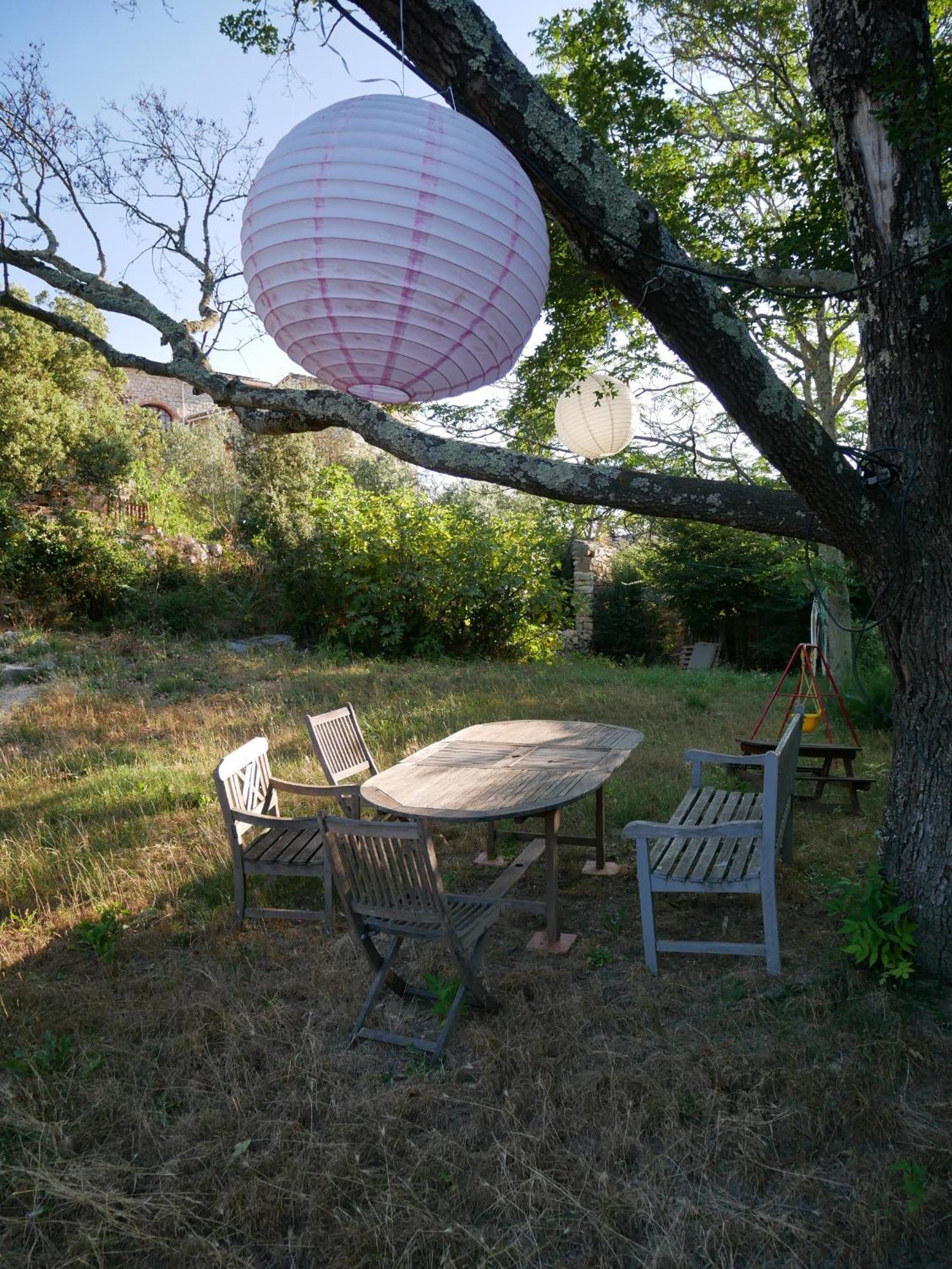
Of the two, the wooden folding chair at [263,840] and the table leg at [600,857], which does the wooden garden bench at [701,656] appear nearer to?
the table leg at [600,857]

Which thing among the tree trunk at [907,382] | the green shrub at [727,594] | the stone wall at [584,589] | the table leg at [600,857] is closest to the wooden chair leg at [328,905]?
the table leg at [600,857]

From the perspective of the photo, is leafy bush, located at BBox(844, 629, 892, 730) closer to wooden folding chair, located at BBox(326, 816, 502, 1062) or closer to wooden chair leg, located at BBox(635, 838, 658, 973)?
wooden chair leg, located at BBox(635, 838, 658, 973)

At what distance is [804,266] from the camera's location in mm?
5129

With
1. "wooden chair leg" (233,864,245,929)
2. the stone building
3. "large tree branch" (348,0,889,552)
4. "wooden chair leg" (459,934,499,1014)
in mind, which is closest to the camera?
"large tree branch" (348,0,889,552)

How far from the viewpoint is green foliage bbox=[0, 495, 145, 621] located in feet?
37.2

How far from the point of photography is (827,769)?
17.8ft

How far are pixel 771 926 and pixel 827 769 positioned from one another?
2.56 m

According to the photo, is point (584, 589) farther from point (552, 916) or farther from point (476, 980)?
point (476, 980)

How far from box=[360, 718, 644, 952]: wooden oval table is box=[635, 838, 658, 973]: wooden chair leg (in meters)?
0.32

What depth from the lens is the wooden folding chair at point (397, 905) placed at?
2.74 m

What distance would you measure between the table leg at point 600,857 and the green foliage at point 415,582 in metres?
6.89

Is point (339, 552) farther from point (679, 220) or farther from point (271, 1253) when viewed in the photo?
point (271, 1253)

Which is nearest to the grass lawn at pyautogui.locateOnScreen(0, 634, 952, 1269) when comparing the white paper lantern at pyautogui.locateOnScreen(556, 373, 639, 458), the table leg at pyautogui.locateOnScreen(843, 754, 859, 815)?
the table leg at pyautogui.locateOnScreen(843, 754, 859, 815)

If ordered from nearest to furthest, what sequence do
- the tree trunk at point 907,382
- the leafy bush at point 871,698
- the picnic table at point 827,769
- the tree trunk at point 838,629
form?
the tree trunk at point 907,382 < the picnic table at point 827,769 < the leafy bush at point 871,698 < the tree trunk at point 838,629
